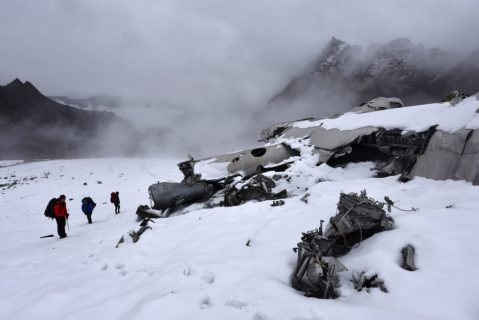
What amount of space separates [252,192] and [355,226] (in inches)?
272

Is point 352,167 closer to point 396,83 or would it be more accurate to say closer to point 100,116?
point 396,83

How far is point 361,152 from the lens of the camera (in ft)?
41.7

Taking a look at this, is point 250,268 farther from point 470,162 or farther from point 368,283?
point 470,162

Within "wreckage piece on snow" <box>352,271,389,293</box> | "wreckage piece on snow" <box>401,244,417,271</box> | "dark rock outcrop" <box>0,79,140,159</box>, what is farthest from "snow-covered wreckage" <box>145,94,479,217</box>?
"dark rock outcrop" <box>0,79,140,159</box>

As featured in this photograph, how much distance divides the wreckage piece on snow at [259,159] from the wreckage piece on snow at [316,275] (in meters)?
9.86

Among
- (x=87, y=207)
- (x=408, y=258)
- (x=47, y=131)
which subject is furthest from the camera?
(x=47, y=131)

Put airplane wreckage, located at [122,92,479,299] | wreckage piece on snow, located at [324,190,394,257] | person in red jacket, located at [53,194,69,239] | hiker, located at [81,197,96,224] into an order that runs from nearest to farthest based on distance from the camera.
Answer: airplane wreckage, located at [122,92,479,299] < wreckage piece on snow, located at [324,190,394,257] < person in red jacket, located at [53,194,69,239] < hiker, located at [81,197,96,224]

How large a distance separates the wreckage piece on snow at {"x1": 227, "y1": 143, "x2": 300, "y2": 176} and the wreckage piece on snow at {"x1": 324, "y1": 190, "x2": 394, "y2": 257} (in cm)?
906

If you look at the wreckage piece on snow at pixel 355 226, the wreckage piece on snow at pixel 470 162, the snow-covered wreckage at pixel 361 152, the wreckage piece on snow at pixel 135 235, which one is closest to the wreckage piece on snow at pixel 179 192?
the snow-covered wreckage at pixel 361 152

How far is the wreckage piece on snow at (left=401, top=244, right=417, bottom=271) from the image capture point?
12.9ft

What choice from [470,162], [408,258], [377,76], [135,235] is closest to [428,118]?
[470,162]

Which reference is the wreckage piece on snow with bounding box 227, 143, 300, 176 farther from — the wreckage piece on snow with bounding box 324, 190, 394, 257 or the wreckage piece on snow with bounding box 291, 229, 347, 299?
the wreckage piece on snow with bounding box 291, 229, 347, 299

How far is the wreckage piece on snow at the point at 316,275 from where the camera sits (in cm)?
384

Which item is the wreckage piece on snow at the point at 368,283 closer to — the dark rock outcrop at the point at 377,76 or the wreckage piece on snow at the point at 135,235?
the wreckage piece on snow at the point at 135,235
